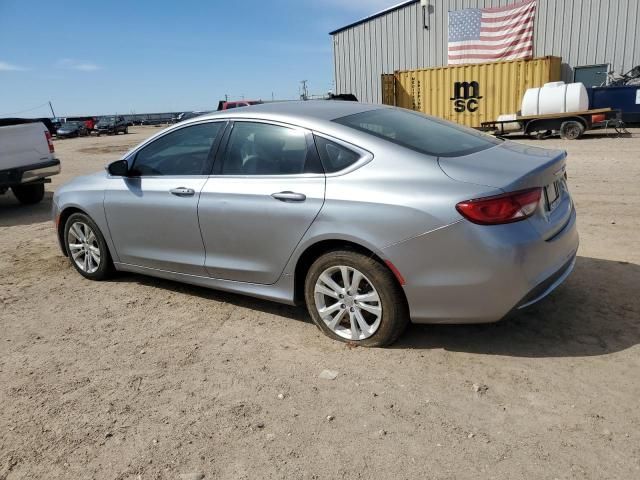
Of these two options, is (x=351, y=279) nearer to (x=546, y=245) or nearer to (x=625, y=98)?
(x=546, y=245)

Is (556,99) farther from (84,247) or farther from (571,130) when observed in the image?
(84,247)

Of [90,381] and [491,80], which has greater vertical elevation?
[491,80]

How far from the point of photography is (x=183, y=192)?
13.3 feet

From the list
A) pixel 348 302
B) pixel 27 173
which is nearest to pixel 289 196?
pixel 348 302

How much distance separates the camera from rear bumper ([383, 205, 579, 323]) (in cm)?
289

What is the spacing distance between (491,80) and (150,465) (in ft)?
72.1

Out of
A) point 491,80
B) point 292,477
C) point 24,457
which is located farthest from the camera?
point 491,80

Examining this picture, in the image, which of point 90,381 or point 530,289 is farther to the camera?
point 90,381

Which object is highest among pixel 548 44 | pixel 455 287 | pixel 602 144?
pixel 548 44

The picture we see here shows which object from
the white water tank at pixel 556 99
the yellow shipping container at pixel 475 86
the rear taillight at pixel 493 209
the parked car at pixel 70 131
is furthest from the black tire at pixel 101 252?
the parked car at pixel 70 131

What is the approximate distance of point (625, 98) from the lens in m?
18.7

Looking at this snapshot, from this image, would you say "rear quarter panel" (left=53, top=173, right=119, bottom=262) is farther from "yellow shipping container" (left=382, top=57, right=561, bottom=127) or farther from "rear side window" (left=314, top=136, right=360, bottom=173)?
"yellow shipping container" (left=382, top=57, right=561, bottom=127)

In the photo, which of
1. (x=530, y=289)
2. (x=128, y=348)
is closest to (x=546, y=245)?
(x=530, y=289)

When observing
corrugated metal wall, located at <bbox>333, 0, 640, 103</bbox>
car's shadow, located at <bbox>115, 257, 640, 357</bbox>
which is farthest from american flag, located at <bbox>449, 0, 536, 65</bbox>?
car's shadow, located at <bbox>115, 257, 640, 357</bbox>
